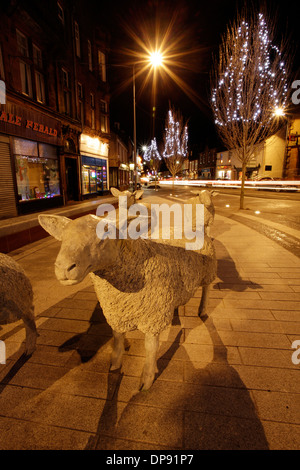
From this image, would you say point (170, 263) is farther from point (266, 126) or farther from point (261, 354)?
point (266, 126)

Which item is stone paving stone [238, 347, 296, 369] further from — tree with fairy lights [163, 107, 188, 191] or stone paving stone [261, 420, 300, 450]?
tree with fairy lights [163, 107, 188, 191]

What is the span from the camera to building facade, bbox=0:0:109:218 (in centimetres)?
938

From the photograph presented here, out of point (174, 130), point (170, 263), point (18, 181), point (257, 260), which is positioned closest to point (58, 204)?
point (18, 181)

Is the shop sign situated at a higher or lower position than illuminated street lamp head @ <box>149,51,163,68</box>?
lower

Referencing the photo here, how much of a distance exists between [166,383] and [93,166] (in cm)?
1925

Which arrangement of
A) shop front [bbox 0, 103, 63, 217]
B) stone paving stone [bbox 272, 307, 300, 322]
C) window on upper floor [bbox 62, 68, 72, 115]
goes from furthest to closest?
window on upper floor [bbox 62, 68, 72, 115] < shop front [bbox 0, 103, 63, 217] < stone paving stone [bbox 272, 307, 300, 322]

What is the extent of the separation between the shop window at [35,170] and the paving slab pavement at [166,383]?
28.6 feet

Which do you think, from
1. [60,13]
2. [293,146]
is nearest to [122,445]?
[60,13]

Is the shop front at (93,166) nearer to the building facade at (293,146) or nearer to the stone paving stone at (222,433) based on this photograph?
the stone paving stone at (222,433)

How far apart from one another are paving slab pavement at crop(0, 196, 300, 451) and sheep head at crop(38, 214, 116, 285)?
1.28 metres

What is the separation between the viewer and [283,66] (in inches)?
435

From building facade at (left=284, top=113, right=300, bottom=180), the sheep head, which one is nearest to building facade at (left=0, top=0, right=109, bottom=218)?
the sheep head

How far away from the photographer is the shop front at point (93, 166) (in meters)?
17.6
